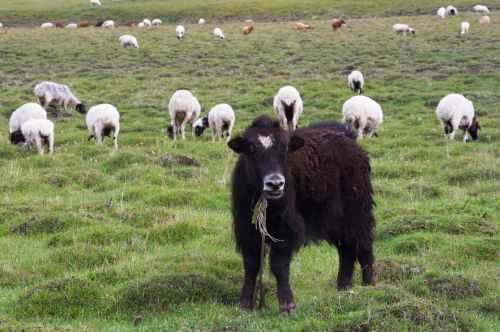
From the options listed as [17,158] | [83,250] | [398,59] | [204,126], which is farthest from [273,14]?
[83,250]

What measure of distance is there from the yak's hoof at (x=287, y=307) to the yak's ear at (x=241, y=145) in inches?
59.8

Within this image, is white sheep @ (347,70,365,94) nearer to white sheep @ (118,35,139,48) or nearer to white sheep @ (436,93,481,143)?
white sheep @ (436,93,481,143)

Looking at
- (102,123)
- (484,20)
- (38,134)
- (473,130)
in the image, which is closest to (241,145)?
(38,134)

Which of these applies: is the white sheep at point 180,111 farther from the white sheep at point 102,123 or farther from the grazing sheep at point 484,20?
the grazing sheep at point 484,20

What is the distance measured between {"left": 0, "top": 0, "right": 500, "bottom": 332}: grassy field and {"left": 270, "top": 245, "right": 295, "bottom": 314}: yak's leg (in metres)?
0.18

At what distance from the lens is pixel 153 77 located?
30.3 meters

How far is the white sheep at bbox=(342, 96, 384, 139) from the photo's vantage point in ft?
61.8

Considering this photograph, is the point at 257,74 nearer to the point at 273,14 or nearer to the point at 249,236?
the point at 249,236

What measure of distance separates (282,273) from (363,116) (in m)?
12.2

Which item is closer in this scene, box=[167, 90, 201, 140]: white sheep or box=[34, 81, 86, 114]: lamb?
box=[167, 90, 201, 140]: white sheep

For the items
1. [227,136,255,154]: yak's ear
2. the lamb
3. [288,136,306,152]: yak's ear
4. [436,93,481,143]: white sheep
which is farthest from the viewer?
the lamb

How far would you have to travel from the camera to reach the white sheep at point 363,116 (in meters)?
18.8

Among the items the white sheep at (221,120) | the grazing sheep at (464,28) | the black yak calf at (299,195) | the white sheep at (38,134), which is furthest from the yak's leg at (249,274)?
the grazing sheep at (464,28)

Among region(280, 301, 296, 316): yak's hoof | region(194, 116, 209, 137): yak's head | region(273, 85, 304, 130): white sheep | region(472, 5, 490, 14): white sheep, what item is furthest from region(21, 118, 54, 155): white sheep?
region(472, 5, 490, 14): white sheep
